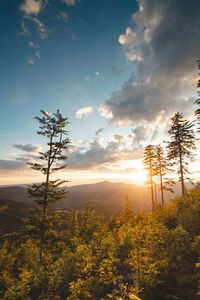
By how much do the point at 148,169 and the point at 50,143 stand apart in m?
21.4

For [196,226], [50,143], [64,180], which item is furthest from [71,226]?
[196,226]

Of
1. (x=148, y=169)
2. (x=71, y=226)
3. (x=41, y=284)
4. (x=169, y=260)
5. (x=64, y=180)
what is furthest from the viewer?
(x=148, y=169)

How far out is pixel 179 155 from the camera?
22.1m

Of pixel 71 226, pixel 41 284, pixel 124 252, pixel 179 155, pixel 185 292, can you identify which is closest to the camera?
pixel 185 292

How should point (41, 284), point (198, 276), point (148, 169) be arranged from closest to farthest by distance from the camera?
point (198, 276), point (41, 284), point (148, 169)

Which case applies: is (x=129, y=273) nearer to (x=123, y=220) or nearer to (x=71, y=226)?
(x=123, y=220)

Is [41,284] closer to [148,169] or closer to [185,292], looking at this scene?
[185,292]

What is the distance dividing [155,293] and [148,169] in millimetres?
24715

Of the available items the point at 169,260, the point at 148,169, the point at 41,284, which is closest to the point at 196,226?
the point at 169,260

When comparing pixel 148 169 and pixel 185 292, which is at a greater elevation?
pixel 148 169

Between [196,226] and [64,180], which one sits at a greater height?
[64,180]

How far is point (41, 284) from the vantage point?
660 centimetres

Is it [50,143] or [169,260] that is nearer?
[169,260]

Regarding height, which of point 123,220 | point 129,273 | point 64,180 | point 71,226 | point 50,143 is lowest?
point 71,226
